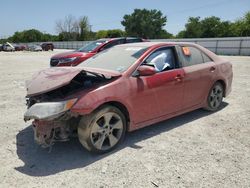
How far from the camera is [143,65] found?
4.00 m

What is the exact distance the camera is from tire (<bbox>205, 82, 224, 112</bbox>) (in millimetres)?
5227

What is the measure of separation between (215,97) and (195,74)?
1001 mm

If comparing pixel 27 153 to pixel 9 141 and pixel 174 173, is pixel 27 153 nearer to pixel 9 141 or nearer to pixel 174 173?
pixel 9 141

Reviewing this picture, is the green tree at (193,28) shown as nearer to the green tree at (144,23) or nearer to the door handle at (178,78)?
the green tree at (144,23)

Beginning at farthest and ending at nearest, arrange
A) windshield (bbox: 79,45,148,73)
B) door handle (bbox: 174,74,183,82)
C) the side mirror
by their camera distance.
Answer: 1. door handle (bbox: 174,74,183,82)
2. windshield (bbox: 79,45,148,73)
3. the side mirror

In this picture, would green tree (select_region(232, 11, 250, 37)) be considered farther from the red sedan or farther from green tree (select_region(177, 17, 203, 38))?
the red sedan

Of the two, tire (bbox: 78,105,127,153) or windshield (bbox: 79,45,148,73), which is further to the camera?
windshield (bbox: 79,45,148,73)

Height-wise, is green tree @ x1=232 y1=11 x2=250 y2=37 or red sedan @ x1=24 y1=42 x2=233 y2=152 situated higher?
green tree @ x1=232 y1=11 x2=250 y2=37

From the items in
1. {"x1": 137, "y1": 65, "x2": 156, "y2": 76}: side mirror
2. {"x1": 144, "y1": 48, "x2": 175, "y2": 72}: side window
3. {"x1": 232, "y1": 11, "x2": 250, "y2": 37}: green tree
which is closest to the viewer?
{"x1": 137, "y1": 65, "x2": 156, "y2": 76}: side mirror

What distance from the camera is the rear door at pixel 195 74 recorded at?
15.1ft

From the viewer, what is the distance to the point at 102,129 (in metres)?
3.53

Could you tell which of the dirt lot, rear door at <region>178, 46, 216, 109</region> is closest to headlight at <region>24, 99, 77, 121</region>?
the dirt lot

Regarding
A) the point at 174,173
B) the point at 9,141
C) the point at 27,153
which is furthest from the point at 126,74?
the point at 9,141

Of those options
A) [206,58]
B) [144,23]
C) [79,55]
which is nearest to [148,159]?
[206,58]
